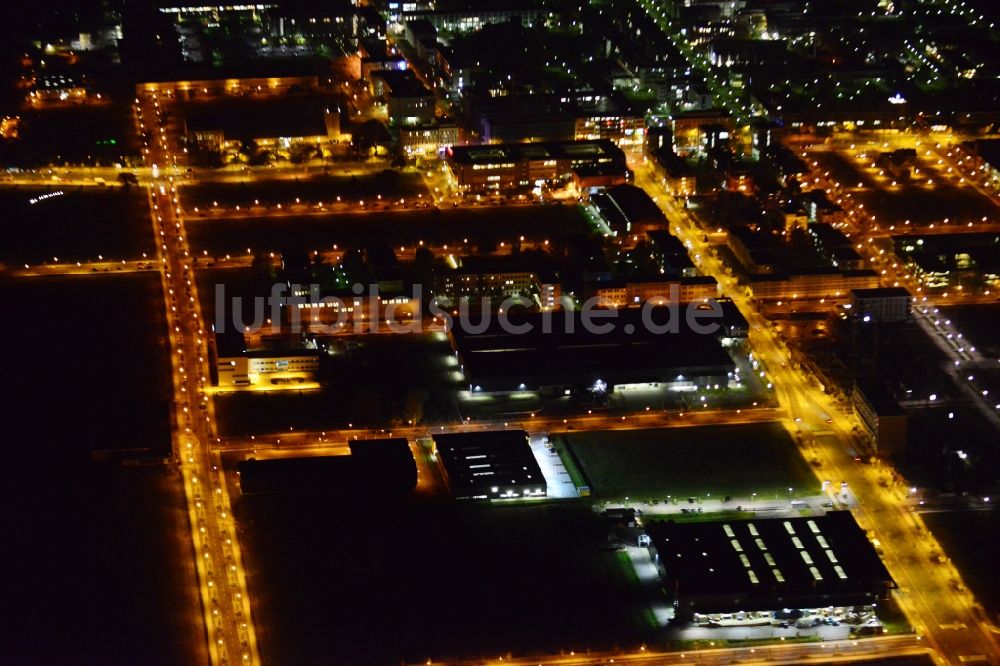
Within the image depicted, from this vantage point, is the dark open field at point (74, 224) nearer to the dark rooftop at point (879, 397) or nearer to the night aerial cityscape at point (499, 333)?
the night aerial cityscape at point (499, 333)

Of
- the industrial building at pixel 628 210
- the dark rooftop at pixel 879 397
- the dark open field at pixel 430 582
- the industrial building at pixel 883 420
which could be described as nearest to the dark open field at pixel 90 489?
the dark open field at pixel 430 582

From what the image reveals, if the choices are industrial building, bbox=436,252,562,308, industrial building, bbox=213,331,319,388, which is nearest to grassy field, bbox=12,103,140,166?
industrial building, bbox=436,252,562,308

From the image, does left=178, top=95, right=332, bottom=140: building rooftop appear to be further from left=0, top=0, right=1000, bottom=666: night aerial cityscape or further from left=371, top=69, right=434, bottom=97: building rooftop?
left=371, top=69, right=434, bottom=97: building rooftop

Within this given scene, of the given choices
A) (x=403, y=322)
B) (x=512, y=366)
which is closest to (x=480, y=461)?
(x=512, y=366)

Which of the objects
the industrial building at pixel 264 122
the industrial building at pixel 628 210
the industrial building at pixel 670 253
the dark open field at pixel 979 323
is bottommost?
the dark open field at pixel 979 323

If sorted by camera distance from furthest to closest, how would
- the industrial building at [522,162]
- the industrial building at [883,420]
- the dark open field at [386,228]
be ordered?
the industrial building at [522,162] → the dark open field at [386,228] → the industrial building at [883,420]
